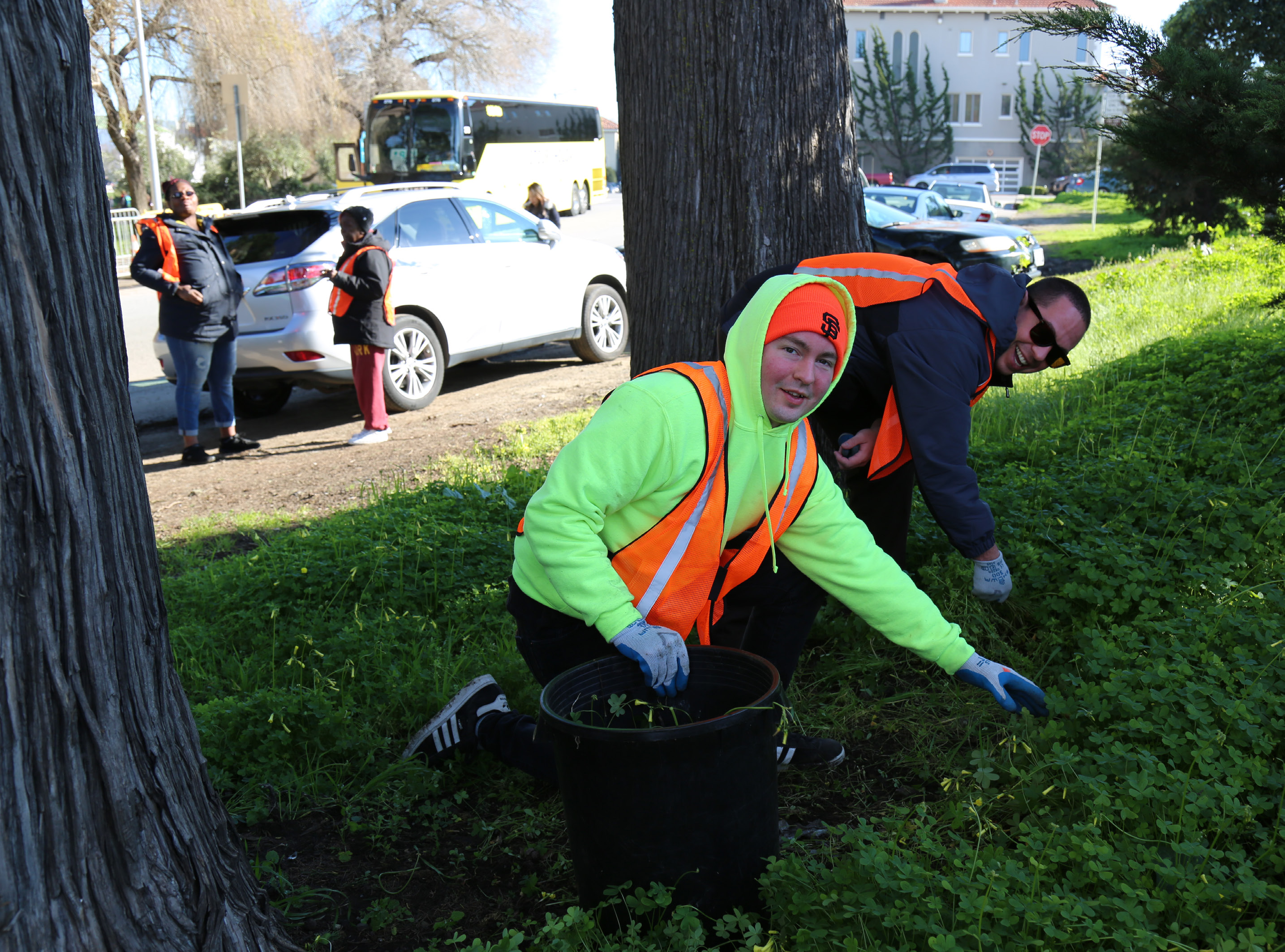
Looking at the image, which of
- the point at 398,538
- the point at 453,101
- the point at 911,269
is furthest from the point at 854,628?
the point at 453,101

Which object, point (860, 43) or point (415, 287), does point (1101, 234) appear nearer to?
point (415, 287)

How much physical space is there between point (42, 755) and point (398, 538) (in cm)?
302

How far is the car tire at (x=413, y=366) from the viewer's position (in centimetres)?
820

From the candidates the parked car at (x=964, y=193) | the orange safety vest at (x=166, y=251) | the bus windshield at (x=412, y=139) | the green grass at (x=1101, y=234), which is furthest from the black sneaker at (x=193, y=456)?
the parked car at (x=964, y=193)

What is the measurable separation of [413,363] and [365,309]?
49.6 inches

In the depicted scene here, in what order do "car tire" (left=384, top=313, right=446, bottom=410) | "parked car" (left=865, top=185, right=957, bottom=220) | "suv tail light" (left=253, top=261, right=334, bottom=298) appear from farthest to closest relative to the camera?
1. "parked car" (left=865, top=185, right=957, bottom=220)
2. "car tire" (left=384, top=313, right=446, bottom=410)
3. "suv tail light" (left=253, top=261, right=334, bottom=298)

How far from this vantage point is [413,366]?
839 cm

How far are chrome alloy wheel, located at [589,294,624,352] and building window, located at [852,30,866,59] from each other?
56536mm

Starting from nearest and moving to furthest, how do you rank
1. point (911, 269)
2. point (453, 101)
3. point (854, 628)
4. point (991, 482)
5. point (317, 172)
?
point (911, 269) → point (854, 628) → point (991, 482) → point (453, 101) → point (317, 172)

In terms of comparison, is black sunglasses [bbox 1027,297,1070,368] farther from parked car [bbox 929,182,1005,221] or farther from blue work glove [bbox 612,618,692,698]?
parked car [bbox 929,182,1005,221]

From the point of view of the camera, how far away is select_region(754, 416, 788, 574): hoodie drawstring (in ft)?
8.57

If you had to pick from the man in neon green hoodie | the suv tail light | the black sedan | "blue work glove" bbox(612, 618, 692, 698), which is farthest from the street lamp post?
"blue work glove" bbox(612, 618, 692, 698)

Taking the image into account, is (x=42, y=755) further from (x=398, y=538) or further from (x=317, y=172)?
(x=317, y=172)

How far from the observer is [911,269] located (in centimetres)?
342
